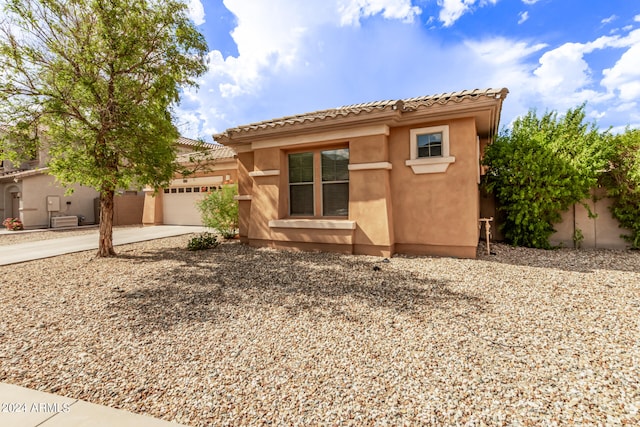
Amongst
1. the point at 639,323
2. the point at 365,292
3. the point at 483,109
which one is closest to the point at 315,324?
the point at 365,292

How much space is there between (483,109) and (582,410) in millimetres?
6305

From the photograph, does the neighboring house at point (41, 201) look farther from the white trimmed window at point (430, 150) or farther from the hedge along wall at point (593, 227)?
the hedge along wall at point (593, 227)

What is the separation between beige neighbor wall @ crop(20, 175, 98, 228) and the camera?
1744 cm

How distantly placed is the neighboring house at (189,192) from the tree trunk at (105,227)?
21.3 ft

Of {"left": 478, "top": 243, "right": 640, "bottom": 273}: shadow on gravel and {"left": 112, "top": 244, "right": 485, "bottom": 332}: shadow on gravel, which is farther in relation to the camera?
{"left": 478, "top": 243, "right": 640, "bottom": 273}: shadow on gravel

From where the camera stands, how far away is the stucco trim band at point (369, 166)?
25.2 feet

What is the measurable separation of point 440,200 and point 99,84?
9.07 metres

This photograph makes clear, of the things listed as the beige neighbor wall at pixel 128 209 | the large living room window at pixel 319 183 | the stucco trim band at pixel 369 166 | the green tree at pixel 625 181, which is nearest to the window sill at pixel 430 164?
the stucco trim band at pixel 369 166

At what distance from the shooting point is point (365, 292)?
510 cm

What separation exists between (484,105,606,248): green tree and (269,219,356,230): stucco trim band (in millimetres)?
4736

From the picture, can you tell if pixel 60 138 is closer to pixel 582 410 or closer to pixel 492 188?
pixel 582 410

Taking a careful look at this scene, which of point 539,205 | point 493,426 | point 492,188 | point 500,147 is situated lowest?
point 493,426

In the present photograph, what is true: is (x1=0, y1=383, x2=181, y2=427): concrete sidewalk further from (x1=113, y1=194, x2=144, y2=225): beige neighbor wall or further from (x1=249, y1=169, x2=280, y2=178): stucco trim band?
(x1=113, y1=194, x2=144, y2=225): beige neighbor wall

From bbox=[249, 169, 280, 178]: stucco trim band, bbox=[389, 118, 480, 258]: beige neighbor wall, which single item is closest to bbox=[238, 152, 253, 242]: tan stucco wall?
bbox=[249, 169, 280, 178]: stucco trim band
